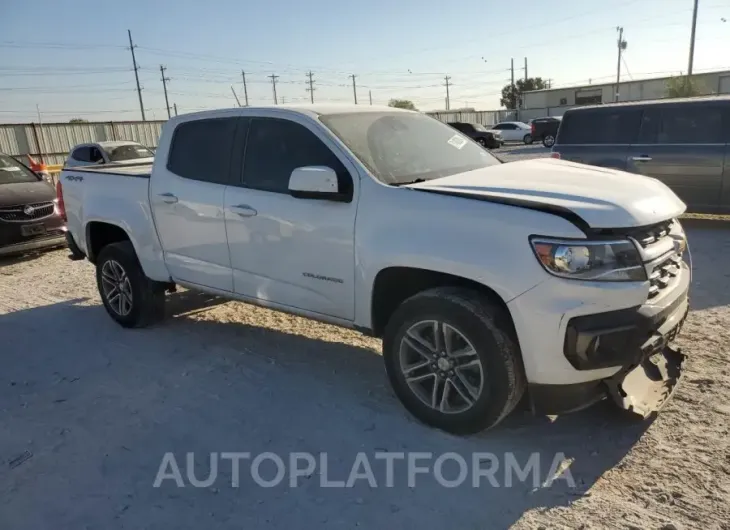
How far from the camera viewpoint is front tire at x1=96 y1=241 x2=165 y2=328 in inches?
211

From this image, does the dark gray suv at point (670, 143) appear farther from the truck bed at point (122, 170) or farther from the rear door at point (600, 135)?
the truck bed at point (122, 170)

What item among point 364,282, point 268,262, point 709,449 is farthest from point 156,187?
point 709,449

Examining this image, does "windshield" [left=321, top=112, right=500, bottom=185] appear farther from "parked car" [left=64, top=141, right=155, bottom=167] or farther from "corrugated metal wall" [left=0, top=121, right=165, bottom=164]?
"corrugated metal wall" [left=0, top=121, right=165, bottom=164]

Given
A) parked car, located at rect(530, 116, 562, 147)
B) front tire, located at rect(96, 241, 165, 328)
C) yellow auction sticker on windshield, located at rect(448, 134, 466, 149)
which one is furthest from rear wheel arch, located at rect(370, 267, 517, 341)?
parked car, located at rect(530, 116, 562, 147)

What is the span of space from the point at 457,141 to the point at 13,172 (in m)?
8.57

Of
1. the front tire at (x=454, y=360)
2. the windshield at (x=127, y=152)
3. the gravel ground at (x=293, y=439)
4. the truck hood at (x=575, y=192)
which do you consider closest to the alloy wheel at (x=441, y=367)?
the front tire at (x=454, y=360)

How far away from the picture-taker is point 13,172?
9836mm

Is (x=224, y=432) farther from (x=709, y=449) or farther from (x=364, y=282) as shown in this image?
(x=709, y=449)

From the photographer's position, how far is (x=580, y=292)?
282cm

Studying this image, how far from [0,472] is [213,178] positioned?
7.92 ft

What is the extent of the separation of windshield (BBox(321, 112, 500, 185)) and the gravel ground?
152 cm

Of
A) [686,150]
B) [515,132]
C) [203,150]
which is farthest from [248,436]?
[515,132]

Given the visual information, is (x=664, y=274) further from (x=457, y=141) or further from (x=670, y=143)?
(x=670, y=143)

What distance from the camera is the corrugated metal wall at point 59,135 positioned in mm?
24359
